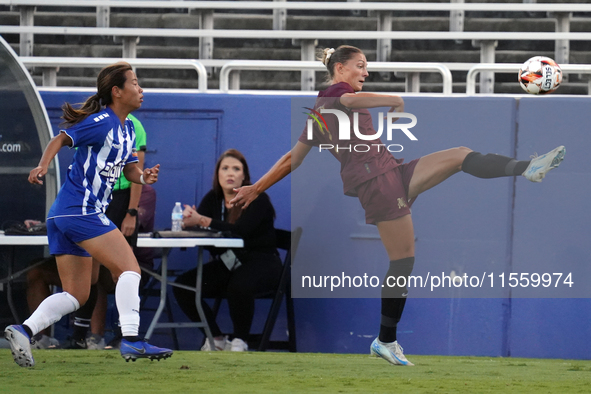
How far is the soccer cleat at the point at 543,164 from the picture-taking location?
19.9ft

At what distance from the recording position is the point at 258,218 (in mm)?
6074

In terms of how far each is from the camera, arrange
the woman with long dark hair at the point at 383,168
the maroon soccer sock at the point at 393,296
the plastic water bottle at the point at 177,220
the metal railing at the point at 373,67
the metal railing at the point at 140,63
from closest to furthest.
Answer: the maroon soccer sock at the point at 393,296, the woman with long dark hair at the point at 383,168, the plastic water bottle at the point at 177,220, the metal railing at the point at 373,67, the metal railing at the point at 140,63

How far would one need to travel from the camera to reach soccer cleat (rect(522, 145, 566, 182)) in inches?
239

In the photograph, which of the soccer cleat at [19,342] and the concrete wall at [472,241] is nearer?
the soccer cleat at [19,342]

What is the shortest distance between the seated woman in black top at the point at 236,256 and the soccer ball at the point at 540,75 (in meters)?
2.12

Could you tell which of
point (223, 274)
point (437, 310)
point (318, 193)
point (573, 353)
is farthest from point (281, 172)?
point (573, 353)

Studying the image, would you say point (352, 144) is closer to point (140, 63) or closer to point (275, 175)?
point (275, 175)

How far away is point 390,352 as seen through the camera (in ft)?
17.9

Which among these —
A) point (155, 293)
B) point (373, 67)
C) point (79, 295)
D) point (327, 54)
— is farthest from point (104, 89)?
point (373, 67)

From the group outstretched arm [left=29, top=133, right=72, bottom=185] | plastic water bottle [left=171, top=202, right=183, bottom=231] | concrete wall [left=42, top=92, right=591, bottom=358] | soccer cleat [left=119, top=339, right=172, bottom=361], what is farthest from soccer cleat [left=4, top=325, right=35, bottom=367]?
concrete wall [left=42, top=92, right=591, bottom=358]

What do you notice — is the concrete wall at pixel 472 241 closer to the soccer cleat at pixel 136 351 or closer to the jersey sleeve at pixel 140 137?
the jersey sleeve at pixel 140 137

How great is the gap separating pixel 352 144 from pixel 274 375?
2.09m

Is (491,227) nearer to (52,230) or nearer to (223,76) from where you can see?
(223,76)

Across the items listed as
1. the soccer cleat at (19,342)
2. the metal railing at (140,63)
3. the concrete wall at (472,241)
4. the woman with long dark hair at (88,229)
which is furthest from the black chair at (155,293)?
Result: the soccer cleat at (19,342)
